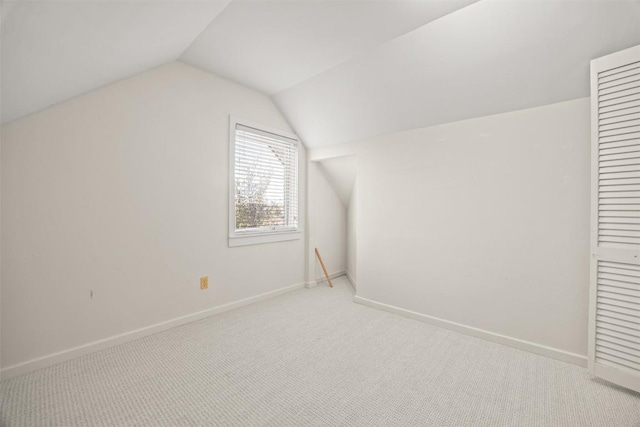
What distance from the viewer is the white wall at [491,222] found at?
5.77 ft

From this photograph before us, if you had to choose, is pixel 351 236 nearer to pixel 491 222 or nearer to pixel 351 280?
pixel 351 280

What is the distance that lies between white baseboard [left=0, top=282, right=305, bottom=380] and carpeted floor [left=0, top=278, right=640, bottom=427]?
0.17 feet

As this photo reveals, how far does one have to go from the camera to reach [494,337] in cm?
204

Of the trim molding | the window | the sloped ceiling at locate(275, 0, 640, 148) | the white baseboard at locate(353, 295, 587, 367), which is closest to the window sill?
the window

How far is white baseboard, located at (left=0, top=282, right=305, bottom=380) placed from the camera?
5.34ft

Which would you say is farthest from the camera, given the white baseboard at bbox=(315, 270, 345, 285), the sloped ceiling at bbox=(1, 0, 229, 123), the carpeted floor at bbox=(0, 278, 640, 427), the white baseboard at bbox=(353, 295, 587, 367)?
the white baseboard at bbox=(315, 270, 345, 285)

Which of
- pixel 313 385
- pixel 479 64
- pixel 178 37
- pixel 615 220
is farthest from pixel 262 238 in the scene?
pixel 615 220

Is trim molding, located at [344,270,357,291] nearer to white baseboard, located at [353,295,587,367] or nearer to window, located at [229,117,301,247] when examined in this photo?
white baseboard, located at [353,295,587,367]

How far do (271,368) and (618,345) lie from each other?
1987mm

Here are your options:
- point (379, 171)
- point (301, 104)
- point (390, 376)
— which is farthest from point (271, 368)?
point (301, 104)

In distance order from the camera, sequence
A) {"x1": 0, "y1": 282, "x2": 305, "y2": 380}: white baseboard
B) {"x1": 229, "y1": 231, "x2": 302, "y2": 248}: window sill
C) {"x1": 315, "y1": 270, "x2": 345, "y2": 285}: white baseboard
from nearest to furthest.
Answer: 1. {"x1": 0, "y1": 282, "x2": 305, "y2": 380}: white baseboard
2. {"x1": 229, "y1": 231, "x2": 302, "y2": 248}: window sill
3. {"x1": 315, "y1": 270, "x2": 345, "y2": 285}: white baseboard

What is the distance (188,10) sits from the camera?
145 cm

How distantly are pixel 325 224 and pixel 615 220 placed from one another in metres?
2.73

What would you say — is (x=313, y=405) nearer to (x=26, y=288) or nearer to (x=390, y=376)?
(x=390, y=376)
